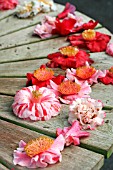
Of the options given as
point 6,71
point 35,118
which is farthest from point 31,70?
point 35,118

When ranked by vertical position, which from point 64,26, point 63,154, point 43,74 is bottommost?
point 63,154

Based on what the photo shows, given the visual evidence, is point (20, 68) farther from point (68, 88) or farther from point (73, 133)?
point (73, 133)

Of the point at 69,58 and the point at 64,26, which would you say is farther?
the point at 64,26

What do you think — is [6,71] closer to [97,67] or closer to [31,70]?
[31,70]

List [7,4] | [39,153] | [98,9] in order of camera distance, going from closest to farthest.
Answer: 1. [39,153]
2. [7,4]
3. [98,9]

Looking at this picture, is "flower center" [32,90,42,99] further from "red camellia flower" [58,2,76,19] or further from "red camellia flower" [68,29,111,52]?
"red camellia flower" [58,2,76,19]

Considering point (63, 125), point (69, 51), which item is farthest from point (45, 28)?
point (63, 125)

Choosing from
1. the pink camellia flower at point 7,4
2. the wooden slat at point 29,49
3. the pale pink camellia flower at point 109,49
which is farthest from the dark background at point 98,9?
the pale pink camellia flower at point 109,49
